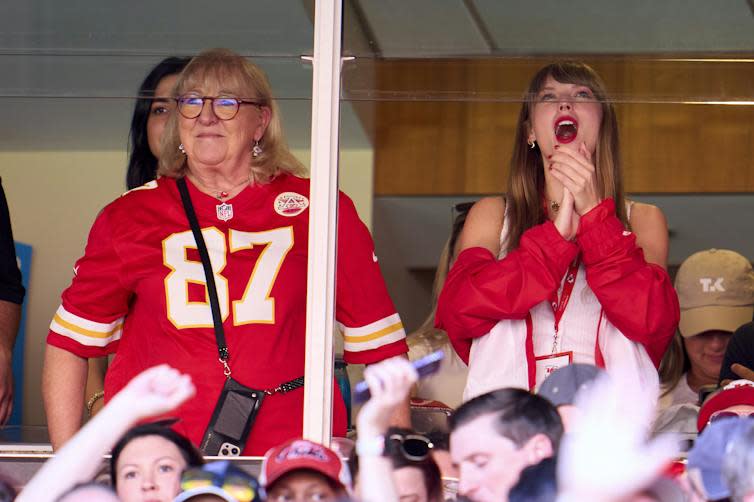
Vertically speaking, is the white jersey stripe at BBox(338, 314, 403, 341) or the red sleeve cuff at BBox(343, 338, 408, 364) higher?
the white jersey stripe at BBox(338, 314, 403, 341)

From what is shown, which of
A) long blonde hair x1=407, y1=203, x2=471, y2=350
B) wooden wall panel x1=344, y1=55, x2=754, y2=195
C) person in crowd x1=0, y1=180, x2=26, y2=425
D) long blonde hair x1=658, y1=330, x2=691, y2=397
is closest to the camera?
person in crowd x1=0, y1=180, x2=26, y2=425

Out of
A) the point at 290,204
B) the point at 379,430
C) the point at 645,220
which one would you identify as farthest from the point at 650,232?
the point at 379,430

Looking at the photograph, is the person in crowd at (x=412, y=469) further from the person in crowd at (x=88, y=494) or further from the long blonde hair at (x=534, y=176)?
the long blonde hair at (x=534, y=176)

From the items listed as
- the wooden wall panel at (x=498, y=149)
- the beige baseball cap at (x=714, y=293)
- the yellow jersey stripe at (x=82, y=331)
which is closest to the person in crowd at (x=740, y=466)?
the yellow jersey stripe at (x=82, y=331)

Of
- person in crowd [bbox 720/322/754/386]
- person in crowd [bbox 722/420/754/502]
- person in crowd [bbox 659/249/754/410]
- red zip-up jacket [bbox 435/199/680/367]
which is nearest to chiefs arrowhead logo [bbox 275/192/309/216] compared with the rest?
red zip-up jacket [bbox 435/199/680/367]

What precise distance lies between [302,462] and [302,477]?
23 mm

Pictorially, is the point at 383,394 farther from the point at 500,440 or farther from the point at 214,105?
the point at 214,105

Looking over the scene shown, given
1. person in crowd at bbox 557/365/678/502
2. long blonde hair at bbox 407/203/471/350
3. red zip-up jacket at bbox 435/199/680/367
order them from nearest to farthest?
1. person in crowd at bbox 557/365/678/502
2. red zip-up jacket at bbox 435/199/680/367
3. long blonde hair at bbox 407/203/471/350

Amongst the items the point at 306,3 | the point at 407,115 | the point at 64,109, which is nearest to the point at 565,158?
the point at 306,3

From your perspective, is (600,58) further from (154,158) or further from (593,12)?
(154,158)

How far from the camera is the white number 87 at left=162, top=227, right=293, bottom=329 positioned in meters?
3.00

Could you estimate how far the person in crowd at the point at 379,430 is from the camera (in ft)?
7.09

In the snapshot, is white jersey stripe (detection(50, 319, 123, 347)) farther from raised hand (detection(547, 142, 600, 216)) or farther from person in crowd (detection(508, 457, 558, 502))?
person in crowd (detection(508, 457, 558, 502))

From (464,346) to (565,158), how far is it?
46 centimetres
